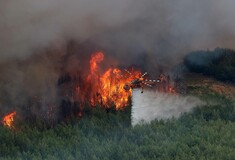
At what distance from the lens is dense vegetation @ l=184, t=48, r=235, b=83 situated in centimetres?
3378

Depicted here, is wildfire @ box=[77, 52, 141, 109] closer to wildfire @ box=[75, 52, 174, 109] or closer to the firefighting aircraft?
wildfire @ box=[75, 52, 174, 109]

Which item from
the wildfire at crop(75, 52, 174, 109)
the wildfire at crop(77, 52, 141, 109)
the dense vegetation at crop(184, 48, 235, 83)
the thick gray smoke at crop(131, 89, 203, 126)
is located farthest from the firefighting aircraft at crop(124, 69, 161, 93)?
the dense vegetation at crop(184, 48, 235, 83)

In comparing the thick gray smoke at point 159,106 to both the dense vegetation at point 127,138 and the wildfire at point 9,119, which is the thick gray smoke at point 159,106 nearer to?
the dense vegetation at point 127,138

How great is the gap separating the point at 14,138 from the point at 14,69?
5.55 m

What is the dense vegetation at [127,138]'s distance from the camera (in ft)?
81.4

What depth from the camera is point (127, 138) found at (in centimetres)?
2734

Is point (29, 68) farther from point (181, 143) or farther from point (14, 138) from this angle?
point (181, 143)

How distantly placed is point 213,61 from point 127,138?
10215mm

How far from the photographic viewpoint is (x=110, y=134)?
2850 cm

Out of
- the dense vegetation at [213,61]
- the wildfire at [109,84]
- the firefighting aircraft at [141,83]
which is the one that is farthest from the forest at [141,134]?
the firefighting aircraft at [141,83]

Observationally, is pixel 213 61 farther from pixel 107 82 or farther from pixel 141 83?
pixel 107 82

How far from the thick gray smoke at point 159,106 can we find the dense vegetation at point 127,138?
1.97 feet

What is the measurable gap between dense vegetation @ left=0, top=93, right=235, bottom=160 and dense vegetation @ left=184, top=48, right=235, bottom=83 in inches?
104

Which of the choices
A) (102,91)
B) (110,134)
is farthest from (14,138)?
(102,91)
